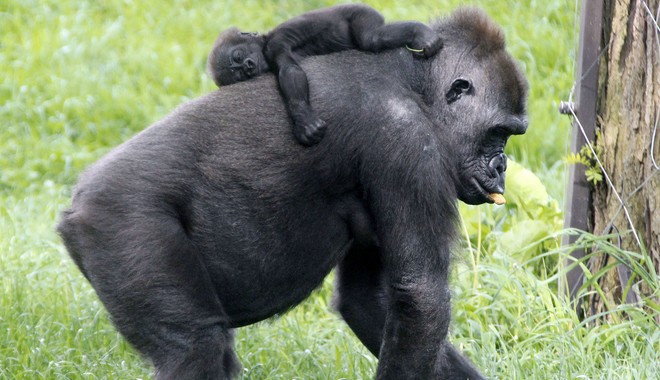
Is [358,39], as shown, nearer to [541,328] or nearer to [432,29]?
[432,29]

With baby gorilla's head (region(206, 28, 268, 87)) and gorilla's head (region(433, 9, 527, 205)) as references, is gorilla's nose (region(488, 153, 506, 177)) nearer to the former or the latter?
gorilla's head (region(433, 9, 527, 205))

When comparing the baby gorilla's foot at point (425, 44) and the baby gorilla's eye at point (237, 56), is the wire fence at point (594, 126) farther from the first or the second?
the baby gorilla's eye at point (237, 56)

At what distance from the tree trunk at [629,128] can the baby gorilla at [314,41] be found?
108 cm

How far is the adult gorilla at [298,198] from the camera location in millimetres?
3488

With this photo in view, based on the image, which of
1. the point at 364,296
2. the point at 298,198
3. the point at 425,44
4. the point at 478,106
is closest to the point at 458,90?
the point at 478,106

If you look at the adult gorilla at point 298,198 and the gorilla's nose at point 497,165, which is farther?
the gorilla's nose at point 497,165

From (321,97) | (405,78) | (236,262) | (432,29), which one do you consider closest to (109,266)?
(236,262)

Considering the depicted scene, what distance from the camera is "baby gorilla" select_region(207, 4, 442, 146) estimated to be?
3.88 meters

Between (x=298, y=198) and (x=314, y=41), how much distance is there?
648 mm

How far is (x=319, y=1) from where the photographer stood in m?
9.12

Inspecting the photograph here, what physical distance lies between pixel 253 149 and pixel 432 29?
33.8 inches

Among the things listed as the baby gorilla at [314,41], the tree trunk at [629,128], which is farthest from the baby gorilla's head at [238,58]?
the tree trunk at [629,128]

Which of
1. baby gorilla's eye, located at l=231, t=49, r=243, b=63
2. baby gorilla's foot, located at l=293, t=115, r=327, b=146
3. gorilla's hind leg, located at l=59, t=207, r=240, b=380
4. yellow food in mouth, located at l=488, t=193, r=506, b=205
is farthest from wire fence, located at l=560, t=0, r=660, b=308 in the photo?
gorilla's hind leg, located at l=59, t=207, r=240, b=380

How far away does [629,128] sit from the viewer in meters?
4.52
